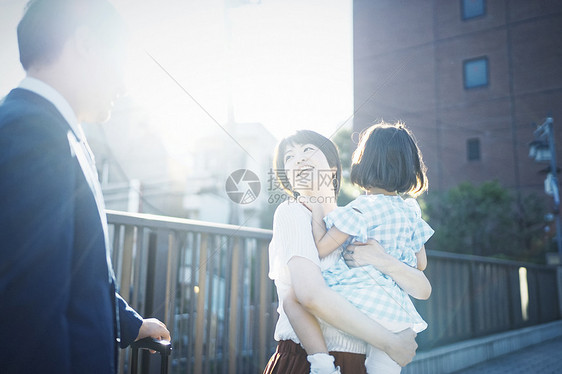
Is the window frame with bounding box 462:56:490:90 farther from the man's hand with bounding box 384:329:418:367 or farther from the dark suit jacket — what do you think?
the dark suit jacket

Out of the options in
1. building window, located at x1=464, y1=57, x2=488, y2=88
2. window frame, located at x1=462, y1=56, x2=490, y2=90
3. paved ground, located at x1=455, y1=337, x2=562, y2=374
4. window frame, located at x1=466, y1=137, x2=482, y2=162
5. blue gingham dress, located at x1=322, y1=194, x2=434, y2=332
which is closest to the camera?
blue gingham dress, located at x1=322, y1=194, x2=434, y2=332

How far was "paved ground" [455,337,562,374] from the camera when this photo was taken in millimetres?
4371

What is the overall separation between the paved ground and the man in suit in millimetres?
4321

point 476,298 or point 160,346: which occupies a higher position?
point 160,346

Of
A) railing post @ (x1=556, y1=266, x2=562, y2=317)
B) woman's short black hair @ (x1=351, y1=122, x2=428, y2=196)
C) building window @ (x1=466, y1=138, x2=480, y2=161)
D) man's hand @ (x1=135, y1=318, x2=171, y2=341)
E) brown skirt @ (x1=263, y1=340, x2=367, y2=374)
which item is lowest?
railing post @ (x1=556, y1=266, x2=562, y2=317)

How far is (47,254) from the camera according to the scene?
31.8 inches

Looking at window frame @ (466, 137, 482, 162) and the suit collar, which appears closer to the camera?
the suit collar

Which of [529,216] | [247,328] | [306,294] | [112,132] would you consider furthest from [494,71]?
[306,294]

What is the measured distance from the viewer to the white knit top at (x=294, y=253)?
4.33ft

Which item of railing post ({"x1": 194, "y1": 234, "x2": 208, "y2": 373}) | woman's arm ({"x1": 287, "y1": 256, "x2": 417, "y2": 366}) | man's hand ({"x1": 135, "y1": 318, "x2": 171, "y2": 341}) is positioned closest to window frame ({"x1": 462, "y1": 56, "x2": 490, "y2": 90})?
railing post ({"x1": 194, "y1": 234, "x2": 208, "y2": 373})

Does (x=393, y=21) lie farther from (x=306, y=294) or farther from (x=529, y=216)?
(x=306, y=294)

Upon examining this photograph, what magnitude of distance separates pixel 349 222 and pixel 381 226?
193 mm

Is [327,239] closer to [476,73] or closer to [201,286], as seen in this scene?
[201,286]
